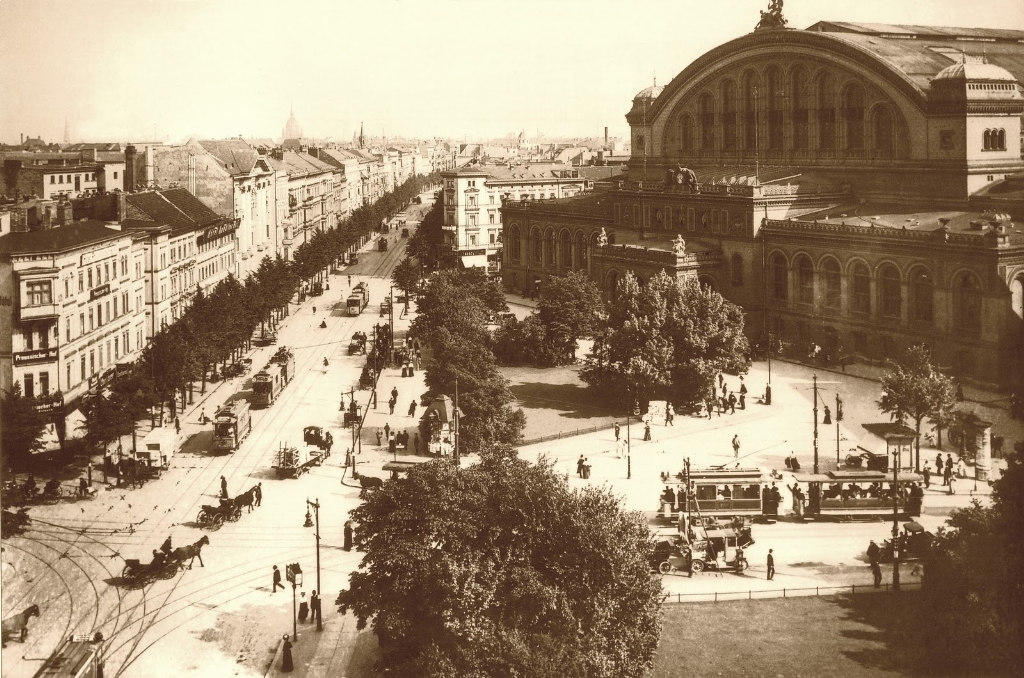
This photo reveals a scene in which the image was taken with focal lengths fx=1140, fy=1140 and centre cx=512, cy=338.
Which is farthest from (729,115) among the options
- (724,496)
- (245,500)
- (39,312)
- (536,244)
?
(245,500)

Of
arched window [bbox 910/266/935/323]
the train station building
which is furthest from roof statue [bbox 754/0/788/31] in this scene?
arched window [bbox 910/266/935/323]

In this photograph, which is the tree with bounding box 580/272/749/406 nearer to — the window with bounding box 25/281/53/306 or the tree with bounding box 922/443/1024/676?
the window with bounding box 25/281/53/306

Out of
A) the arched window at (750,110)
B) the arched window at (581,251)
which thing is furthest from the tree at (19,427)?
the arched window at (581,251)

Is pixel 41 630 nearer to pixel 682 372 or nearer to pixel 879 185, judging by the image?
pixel 682 372

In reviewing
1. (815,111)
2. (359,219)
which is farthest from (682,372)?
(359,219)

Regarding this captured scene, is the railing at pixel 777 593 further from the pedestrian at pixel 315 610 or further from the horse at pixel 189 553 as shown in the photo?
the horse at pixel 189 553

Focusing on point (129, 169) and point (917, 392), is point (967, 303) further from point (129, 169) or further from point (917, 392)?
point (129, 169)
